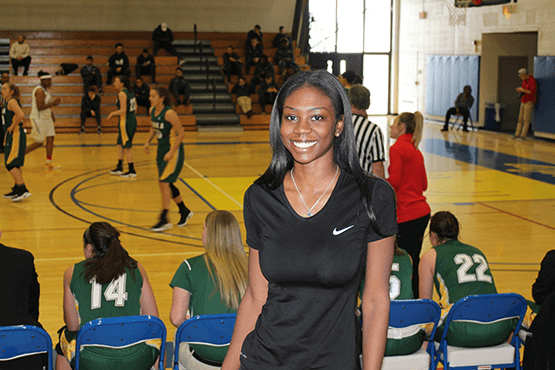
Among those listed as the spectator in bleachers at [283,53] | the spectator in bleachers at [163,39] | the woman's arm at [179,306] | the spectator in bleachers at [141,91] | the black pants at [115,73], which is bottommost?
the woman's arm at [179,306]

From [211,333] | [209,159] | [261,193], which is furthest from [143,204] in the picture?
[261,193]

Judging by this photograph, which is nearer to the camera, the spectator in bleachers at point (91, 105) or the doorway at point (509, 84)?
the spectator in bleachers at point (91, 105)

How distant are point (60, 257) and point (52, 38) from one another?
18494 millimetres

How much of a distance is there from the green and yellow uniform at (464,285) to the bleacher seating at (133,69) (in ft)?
54.5

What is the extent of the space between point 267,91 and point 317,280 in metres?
19.7

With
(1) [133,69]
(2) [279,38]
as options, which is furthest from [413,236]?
(2) [279,38]

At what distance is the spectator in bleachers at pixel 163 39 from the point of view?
22.7m

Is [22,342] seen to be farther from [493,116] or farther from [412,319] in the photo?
[493,116]

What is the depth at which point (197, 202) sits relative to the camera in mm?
9867

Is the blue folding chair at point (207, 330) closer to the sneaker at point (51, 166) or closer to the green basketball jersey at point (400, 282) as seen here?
the green basketball jersey at point (400, 282)

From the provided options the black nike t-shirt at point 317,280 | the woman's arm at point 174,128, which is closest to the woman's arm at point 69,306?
the black nike t-shirt at point 317,280

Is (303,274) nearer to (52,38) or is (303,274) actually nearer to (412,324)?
(412,324)

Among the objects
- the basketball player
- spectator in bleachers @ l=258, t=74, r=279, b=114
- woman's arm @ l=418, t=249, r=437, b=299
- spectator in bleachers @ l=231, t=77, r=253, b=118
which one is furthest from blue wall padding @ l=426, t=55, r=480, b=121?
woman's arm @ l=418, t=249, r=437, b=299

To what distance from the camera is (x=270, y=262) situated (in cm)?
177
